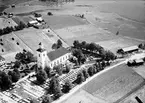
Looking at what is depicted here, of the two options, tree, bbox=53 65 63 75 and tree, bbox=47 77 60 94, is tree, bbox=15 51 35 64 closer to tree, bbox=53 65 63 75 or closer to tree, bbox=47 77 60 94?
tree, bbox=53 65 63 75

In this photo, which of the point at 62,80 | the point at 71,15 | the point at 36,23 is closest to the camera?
the point at 62,80

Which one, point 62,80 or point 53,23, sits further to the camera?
point 53,23

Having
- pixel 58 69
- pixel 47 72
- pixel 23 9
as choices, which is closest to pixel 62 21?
pixel 23 9

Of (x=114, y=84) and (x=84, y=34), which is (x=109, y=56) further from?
(x=84, y=34)

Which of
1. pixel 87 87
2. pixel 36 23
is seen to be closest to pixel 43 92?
pixel 87 87

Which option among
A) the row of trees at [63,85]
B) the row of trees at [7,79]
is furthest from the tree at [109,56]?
the row of trees at [7,79]

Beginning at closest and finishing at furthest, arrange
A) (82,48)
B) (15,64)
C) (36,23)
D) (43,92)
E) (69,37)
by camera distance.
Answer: (43,92)
(15,64)
(82,48)
(69,37)
(36,23)

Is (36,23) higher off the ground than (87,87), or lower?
higher

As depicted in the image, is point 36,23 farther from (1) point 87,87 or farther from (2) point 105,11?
(1) point 87,87
